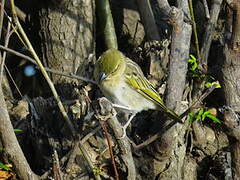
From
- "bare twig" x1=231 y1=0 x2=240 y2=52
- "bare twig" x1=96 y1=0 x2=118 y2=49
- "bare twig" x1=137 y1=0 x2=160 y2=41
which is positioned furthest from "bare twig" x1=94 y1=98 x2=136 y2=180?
"bare twig" x1=96 y1=0 x2=118 y2=49

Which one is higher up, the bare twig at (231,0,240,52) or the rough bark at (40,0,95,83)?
the bare twig at (231,0,240,52)

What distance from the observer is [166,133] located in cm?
468

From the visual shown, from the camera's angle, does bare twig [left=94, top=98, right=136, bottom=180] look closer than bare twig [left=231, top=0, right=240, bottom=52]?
Yes

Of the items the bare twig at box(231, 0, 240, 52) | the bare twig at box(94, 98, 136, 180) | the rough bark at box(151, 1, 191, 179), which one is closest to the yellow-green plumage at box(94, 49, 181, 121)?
the rough bark at box(151, 1, 191, 179)

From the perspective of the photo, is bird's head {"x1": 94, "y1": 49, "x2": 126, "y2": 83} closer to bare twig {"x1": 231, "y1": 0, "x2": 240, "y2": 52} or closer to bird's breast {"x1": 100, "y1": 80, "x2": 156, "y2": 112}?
bird's breast {"x1": 100, "y1": 80, "x2": 156, "y2": 112}

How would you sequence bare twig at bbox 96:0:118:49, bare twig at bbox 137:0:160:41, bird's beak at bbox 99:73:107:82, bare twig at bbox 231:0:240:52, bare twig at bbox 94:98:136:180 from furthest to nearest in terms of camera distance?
bare twig at bbox 96:0:118:49 → bare twig at bbox 137:0:160:41 → bird's beak at bbox 99:73:107:82 → bare twig at bbox 231:0:240:52 → bare twig at bbox 94:98:136:180

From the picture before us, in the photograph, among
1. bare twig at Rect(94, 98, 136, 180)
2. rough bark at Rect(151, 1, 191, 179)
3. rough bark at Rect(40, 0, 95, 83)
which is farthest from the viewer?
rough bark at Rect(40, 0, 95, 83)

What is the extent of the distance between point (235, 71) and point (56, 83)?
88.0 inches

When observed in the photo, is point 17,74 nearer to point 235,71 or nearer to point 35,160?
point 35,160

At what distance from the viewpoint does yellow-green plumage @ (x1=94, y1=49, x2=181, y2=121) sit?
199 inches

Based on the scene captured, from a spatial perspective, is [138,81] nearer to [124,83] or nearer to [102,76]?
[124,83]

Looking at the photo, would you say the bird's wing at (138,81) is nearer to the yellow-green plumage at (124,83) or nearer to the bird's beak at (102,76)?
the yellow-green plumage at (124,83)

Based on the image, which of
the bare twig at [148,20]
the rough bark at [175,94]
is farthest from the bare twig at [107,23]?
the rough bark at [175,94]

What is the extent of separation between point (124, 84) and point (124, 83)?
0.04ft
